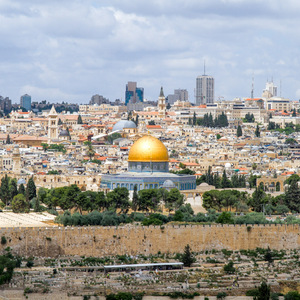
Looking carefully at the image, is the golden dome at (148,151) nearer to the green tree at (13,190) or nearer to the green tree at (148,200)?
the green tree at (13,190)

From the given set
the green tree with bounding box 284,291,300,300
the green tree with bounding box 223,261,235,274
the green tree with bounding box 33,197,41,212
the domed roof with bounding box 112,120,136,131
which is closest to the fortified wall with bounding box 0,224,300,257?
the green tree with bounding box 223,261,235,274

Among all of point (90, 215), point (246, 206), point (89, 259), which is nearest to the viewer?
point (89, 259)

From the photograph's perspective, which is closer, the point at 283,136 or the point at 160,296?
the point at 160,296

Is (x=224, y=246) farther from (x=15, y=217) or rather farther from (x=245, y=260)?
(x=15, y=217)

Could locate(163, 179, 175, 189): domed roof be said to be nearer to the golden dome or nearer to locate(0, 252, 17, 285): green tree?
the golden dome

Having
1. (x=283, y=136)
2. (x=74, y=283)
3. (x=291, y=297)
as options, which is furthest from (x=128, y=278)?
(x=283, y=136)

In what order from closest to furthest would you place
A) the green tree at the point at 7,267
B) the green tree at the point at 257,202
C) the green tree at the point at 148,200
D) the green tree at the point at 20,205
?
the green tree at the point at 7,267 < the green tree at the point at 20,205 < the green tree at the point at 257,202 < the green tree at the point at 148,200

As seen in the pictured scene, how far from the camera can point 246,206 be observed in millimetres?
75000

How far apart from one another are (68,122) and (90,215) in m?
122

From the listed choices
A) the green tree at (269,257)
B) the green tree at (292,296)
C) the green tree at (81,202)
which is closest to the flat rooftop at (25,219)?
the green tree at (81,202)

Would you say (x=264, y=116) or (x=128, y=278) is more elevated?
(x=264, y=116)

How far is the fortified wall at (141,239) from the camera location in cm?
5884

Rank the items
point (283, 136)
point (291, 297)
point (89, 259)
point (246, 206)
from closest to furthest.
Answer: point (291, 297) < point (89, 259) < point (246, 206) < point (283, 136)

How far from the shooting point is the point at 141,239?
60469 mm
